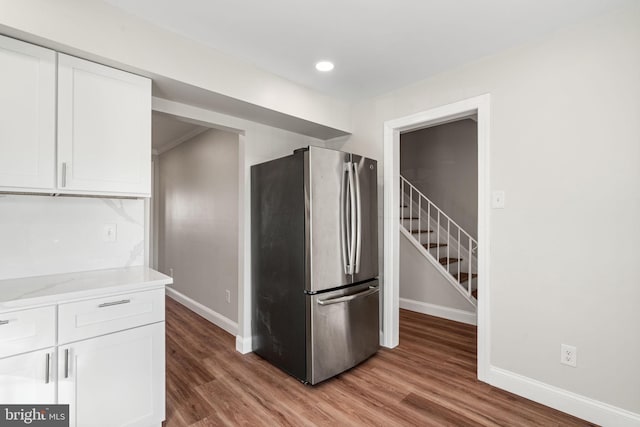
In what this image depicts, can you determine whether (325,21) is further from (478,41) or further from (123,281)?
(123,281)

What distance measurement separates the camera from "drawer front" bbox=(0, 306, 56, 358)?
1354mm

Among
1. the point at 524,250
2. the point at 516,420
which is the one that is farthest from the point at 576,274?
the point at 516,420

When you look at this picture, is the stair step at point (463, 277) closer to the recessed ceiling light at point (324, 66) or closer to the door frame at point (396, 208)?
the door frame at point (396, 208)

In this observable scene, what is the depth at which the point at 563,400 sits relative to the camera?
2008 millimetres

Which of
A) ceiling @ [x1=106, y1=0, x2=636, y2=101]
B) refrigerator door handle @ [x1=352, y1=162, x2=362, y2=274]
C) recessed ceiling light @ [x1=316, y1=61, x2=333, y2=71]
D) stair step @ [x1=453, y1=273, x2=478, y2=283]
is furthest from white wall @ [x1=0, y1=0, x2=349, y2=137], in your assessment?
stair step @ [x1=453, y1=273, x2=478, y2=283]

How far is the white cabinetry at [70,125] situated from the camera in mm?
1565

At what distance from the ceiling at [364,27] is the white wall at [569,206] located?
0.22m

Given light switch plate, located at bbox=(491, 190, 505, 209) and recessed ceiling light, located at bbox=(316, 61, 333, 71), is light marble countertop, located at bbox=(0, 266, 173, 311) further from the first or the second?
light switch plate, located at bbox=(491, 190, 505, 209)

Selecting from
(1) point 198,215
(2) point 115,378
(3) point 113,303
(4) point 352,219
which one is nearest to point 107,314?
(3) point 113,303

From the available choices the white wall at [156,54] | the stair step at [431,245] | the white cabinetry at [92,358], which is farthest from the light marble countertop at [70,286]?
the stair step at [431,245]

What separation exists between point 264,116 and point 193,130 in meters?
1.71

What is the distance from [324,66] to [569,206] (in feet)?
6.60

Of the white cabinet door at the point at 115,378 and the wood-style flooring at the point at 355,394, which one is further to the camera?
the wood-style flooring at the point at 355,394

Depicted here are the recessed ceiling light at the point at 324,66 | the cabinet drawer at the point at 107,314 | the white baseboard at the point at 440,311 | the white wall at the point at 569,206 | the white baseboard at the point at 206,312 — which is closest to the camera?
the cabinet drawer at the point at 107,314
